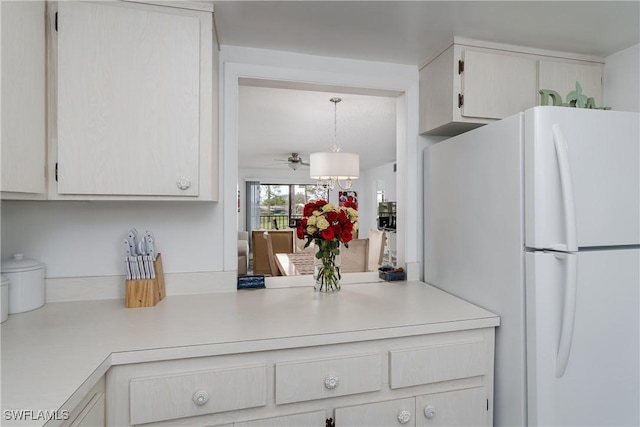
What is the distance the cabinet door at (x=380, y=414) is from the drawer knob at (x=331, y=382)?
0.30ft

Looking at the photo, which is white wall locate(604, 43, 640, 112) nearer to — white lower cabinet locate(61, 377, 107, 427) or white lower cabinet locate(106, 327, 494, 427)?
white lower cabinet locate(106, 327, 494, 427)

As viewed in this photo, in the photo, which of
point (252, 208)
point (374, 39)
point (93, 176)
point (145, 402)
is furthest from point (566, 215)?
point (252, 208)

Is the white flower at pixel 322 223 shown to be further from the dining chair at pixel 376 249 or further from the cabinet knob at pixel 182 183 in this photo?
the dining chair at pixel 376 249

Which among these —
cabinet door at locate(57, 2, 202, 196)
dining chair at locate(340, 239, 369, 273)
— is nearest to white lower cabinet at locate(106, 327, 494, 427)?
cabinet door at locate(57, 2, 202, 196)

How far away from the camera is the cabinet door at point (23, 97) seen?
1015mm

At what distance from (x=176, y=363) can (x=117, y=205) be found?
0.90 meters

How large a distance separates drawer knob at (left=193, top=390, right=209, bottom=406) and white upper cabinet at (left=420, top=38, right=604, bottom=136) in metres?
1.56

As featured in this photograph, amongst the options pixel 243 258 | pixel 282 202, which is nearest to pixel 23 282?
pixel 243 258

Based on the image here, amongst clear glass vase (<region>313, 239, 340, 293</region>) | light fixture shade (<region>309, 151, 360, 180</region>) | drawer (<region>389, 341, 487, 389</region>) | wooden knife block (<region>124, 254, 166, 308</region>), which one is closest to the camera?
drawer (<region>389, 341, 487, 389</region>)

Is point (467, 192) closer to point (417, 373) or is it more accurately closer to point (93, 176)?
point (417, 373)

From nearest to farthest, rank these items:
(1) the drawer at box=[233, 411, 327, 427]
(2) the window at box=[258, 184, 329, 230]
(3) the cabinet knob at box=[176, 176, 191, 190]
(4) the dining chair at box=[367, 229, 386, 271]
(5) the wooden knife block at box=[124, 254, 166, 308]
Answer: (1) the drawer at box=[233, 411, 327, 427] → (3) the cabinet knob at box=[176, 176, 191, 190] → (5) the wooden knife block at box=[124, 254, 166, 308] → (4) the dining chair at box=[367, 229, 386, 271] → (2) the window at box=[258, 184, 329, 230]

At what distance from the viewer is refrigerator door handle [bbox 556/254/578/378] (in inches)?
44.1

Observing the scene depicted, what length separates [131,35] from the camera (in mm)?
1297

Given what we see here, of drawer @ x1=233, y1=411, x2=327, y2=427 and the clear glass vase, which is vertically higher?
the clear glass vase
